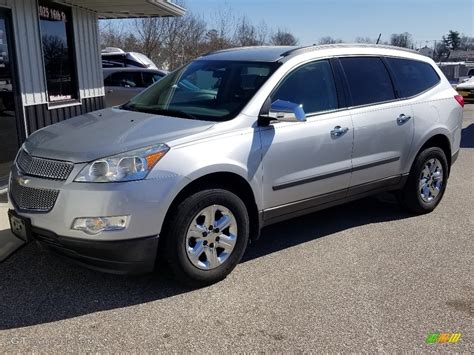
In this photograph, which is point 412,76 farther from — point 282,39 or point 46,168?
point 282,39

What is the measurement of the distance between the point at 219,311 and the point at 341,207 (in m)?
2.91

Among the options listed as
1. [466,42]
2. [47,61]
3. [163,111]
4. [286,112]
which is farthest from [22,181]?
[466,42]

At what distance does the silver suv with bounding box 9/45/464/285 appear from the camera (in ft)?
11.5

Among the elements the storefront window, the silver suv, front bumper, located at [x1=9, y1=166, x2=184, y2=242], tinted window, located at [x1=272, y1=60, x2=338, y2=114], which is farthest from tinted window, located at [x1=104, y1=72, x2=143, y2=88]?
front bumper, located at [x1=9, y1=166, x2=184, y2=242]

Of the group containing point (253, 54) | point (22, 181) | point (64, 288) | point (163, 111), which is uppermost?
point (253, 54)

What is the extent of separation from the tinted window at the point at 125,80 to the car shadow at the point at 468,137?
8271 millimetres

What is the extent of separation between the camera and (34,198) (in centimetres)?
367

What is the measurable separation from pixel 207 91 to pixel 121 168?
1.39m

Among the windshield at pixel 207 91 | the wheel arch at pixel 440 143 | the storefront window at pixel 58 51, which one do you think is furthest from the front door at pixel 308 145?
the storefront window at pixel 58 51

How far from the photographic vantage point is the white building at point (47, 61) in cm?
699

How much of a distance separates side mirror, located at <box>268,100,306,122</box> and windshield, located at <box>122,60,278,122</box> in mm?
255

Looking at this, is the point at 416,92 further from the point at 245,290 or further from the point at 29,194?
the point at 29,194

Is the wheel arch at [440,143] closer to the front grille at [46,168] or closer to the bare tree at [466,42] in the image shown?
the front grille at [46,168]

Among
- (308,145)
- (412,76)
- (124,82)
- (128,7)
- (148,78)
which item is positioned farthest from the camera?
(148,78)
